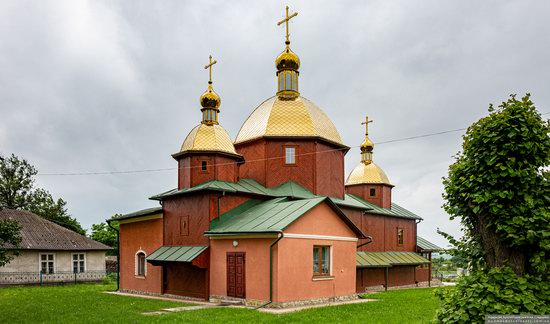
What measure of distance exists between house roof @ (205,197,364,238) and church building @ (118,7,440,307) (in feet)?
0.17

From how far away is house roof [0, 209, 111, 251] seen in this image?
26.6 meters

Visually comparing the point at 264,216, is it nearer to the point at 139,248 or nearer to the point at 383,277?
the point at 139,248

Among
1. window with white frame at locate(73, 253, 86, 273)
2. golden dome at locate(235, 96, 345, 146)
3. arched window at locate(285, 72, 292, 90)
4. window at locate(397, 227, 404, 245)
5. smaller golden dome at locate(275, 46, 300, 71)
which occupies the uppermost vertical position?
smaller golden dome at locate(275, 46, 300, 71)

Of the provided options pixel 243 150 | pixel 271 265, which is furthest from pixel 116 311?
pixel 243 150

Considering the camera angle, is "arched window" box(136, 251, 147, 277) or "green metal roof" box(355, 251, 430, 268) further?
"green metal roof" box(355, 251, 430, 268)

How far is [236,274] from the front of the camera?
15.0 meters

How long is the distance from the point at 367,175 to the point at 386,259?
555 cm

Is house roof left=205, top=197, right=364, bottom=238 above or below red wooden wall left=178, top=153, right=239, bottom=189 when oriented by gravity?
below

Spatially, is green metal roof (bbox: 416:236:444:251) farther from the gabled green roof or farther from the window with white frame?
the window with white frame

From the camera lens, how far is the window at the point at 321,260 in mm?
15305

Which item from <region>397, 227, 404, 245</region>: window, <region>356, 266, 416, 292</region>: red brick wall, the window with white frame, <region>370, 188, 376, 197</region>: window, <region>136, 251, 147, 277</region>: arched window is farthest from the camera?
the window with white frame

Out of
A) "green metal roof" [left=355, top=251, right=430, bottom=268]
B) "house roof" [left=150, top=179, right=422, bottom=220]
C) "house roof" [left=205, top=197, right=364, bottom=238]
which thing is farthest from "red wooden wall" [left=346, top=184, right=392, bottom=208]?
"house roof" [left=205, top=197, right=364, bottom=238]

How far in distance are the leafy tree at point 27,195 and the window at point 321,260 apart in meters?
30.5

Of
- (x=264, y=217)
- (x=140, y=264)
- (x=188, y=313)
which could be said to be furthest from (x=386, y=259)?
(x=188, y=313)
